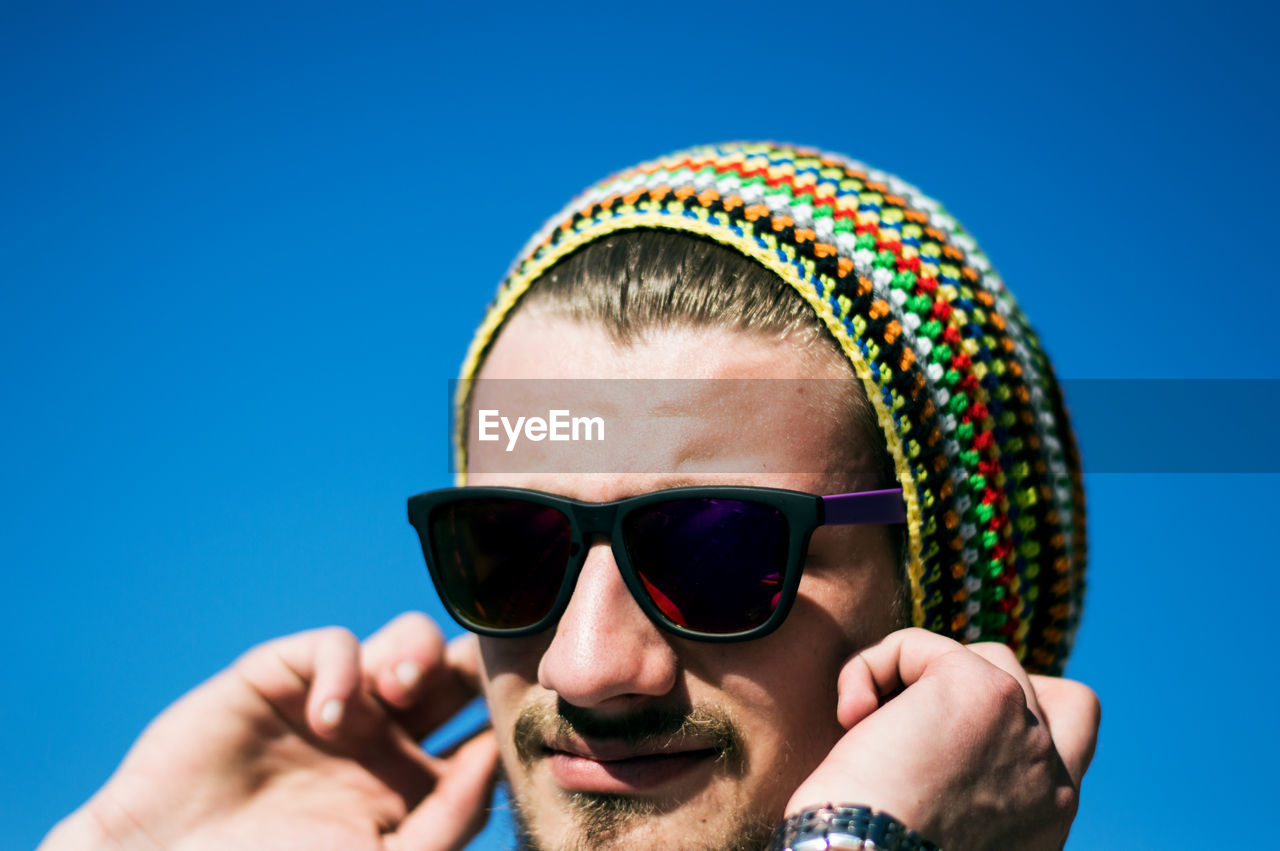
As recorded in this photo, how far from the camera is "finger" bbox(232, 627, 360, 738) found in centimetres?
259

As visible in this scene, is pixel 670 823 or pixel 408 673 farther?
pixel 408 673

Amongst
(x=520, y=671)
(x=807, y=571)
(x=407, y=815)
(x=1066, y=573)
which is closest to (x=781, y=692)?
(x=807, y=571)

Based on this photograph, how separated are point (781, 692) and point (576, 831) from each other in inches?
18.8

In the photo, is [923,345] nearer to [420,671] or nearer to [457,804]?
[420,671]

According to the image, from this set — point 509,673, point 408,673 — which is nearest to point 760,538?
point 509,673

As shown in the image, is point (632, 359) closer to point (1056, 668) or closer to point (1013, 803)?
point (1013, 803)

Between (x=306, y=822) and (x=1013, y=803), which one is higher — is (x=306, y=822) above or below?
below

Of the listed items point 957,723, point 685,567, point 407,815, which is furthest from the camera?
point 407,815

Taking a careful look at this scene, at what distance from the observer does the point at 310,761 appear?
2699mm

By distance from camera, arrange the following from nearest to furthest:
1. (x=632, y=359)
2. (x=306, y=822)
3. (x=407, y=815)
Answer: (x=632, y=359) → (x=306, y=822) → (x=407, y=815)

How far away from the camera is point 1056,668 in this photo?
2553 mm

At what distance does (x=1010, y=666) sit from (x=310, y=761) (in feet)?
6.07

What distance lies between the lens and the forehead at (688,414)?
6.29 ft

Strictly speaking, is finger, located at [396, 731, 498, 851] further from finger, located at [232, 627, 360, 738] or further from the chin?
the chin
